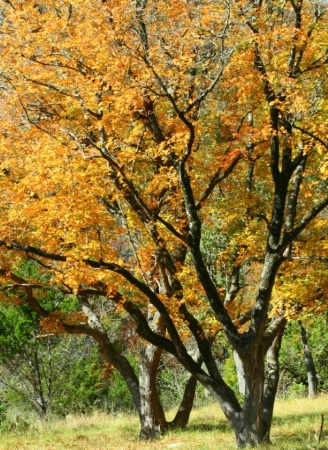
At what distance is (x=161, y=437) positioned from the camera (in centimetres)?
1559

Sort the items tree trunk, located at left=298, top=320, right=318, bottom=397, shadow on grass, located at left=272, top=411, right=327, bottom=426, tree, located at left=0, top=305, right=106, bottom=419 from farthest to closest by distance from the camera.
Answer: tree trunk, located at left=298, top=320, right=318, bottom=397 → tree, located at left=0, top=305, right=106, bottom=419 → shadow on grass, located at left=272, top=411, right=327, bottom=426

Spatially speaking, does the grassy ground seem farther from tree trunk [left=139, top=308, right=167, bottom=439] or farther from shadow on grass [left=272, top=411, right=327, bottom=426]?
tree trunk [left=139, top=308, right=167, bottom=439]

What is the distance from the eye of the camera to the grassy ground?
43.5ft

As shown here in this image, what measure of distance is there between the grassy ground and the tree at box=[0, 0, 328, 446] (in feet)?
3.38

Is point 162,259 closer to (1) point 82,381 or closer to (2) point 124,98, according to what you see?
(2) point 124,98

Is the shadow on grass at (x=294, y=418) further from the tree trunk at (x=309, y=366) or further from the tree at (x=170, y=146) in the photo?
the tree trunk at (x=309, y=366)

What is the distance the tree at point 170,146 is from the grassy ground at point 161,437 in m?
1.03

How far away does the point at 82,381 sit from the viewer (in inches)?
883

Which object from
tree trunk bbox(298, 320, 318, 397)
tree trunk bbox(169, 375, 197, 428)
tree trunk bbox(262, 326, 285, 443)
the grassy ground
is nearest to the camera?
the grassy ground

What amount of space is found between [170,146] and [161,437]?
776 centimetres

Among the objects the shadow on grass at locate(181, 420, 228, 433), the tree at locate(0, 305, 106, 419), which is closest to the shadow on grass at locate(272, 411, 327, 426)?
the shadow on grass at locate(181, 420, 228, 433)

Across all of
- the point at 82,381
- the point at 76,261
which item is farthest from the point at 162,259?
the point at 82,381

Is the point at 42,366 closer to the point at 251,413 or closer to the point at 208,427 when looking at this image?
the point at 208,427

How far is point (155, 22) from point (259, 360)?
7.89 meters
